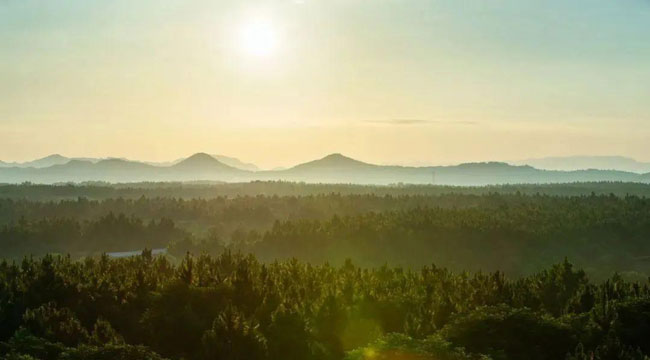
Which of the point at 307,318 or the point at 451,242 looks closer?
the point at 307,318

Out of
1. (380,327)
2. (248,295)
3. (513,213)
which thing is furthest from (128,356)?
(513,213)

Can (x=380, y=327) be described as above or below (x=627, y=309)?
below

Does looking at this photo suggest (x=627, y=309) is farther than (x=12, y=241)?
No

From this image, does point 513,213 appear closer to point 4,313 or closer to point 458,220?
point 458,220

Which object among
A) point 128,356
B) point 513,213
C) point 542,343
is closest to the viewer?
point 128,356

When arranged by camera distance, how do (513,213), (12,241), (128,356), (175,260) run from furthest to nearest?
1. (513,213)
2. (12,241)
3. (175,260)
4. (128,356)

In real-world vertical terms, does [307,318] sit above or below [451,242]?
above

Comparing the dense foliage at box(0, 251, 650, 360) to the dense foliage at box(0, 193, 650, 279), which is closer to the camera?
the dense foliage at box(0, 251, 650, 360)

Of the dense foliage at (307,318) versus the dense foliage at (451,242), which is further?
the dense foliage at (451,242)
